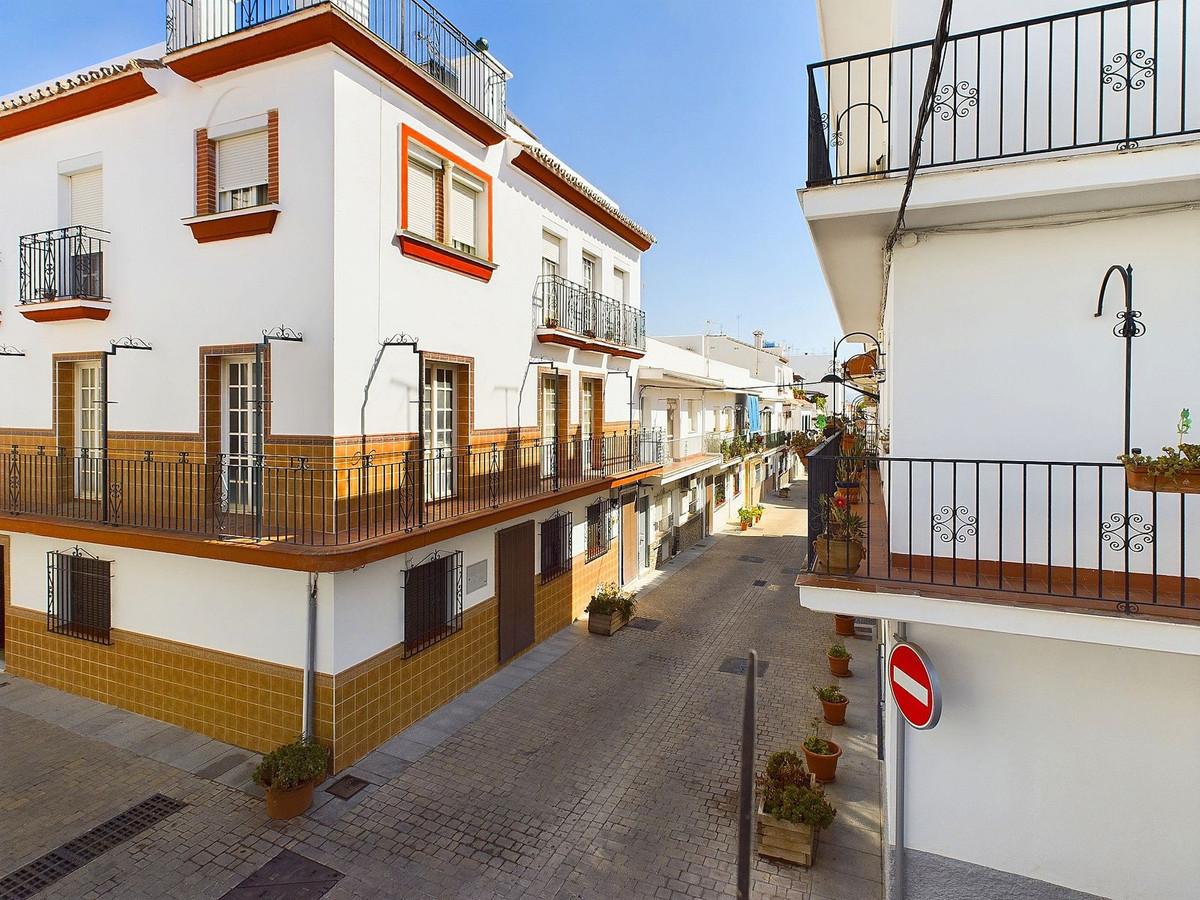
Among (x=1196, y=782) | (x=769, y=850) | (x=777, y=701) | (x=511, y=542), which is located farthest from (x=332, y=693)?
(x=1196, y=782)

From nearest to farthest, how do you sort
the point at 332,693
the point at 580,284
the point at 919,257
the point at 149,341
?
1. the point at 919,257
2. the point at 332,693
3. the point at 149,341
4. the point at 580,284

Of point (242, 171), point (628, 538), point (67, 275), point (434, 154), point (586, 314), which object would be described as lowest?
point (628, 538)

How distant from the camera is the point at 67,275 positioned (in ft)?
34.0

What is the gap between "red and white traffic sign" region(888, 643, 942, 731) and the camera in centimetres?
480

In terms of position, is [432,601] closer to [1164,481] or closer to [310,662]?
[310,662]

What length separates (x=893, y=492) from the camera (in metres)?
5.89

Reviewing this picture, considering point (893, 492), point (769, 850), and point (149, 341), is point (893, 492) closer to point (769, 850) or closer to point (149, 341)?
point (769, 850)

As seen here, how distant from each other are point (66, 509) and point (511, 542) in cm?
751

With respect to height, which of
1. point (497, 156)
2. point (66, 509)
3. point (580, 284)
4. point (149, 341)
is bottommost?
point (66, 509)

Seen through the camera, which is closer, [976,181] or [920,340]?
[976,181]

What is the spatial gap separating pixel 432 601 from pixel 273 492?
2.91m

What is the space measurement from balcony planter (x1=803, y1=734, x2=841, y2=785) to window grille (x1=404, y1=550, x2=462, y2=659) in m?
5.72

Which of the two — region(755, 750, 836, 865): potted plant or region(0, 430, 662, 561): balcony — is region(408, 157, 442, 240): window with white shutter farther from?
region(755, 750, 836, 865): potted plant

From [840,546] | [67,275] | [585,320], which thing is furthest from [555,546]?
[67,275]
